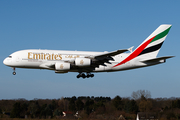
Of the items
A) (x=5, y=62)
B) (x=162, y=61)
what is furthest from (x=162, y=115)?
(x=5, y=62)

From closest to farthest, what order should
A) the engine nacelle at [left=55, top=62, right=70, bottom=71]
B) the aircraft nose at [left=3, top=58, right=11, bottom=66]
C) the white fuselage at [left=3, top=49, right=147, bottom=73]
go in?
1. the engine nacelle at [left=55, top=62, right=70, bottom=71]
2. the white fuselage at [left=3, top=49, right=147, bottom=73]
3. the aircraft nose at [left=3, top=58, right=11, bottom=66]

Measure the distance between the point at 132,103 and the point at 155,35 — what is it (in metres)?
19.1

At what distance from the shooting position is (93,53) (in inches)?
1471

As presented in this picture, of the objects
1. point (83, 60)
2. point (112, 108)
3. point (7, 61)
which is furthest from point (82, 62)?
point (112, 108)

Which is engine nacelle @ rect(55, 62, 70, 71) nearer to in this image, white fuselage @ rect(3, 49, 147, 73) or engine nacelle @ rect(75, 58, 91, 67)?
white fuselage @ rect(3, 49, 147, 73)

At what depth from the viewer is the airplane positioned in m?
35.0

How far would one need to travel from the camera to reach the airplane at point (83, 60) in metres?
35.0

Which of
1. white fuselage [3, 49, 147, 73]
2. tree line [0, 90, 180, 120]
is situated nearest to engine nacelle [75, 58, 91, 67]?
white fuselage [3, 49, 147, 73]

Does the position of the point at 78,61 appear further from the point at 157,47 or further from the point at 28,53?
the point at 157,47

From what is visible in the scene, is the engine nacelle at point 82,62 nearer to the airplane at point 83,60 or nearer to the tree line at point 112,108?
the airplane at point 83,60

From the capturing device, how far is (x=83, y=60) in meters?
34.9

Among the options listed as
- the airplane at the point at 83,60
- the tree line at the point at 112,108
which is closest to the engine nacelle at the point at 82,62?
the airplane at the point at 83,60

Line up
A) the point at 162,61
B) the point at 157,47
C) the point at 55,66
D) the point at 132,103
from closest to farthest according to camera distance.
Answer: the point at 55,66 → the point at 162,61 → the point at 157,47 → the point at 132,103

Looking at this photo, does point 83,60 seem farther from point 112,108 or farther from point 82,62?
point 112,108
